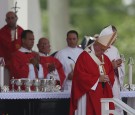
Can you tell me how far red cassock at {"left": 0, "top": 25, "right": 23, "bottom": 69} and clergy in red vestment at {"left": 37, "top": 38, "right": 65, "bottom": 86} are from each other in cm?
73

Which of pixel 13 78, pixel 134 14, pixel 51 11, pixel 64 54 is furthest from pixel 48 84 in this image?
pixel 134 14

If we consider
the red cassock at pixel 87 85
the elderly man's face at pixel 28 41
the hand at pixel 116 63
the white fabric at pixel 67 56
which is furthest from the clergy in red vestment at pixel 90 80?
the white fabric at pixel 67 56

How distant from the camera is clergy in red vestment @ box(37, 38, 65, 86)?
1448cm

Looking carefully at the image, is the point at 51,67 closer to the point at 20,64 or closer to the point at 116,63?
the point at 20,64

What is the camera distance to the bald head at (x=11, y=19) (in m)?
15.1

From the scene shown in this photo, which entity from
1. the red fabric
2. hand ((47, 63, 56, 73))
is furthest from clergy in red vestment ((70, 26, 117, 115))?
hand ((47, 63, 56, 73))

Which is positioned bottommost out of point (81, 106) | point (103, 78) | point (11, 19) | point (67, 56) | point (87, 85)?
point (81, 106)

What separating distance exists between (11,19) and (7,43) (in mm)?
680

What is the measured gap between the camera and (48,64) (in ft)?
47.8

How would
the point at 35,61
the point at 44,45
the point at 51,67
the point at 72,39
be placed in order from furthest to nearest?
the point at 72,39 → the point at 44,45 → the point at 51,67 → the point at 35,61

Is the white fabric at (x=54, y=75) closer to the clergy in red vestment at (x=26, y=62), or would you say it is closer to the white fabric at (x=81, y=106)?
the clergy in red vestment at (x=26, y=62)

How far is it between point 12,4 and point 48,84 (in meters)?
4.08

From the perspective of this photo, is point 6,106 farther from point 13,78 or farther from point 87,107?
point 87,107

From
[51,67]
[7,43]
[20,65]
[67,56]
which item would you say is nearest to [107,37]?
[51,67]
